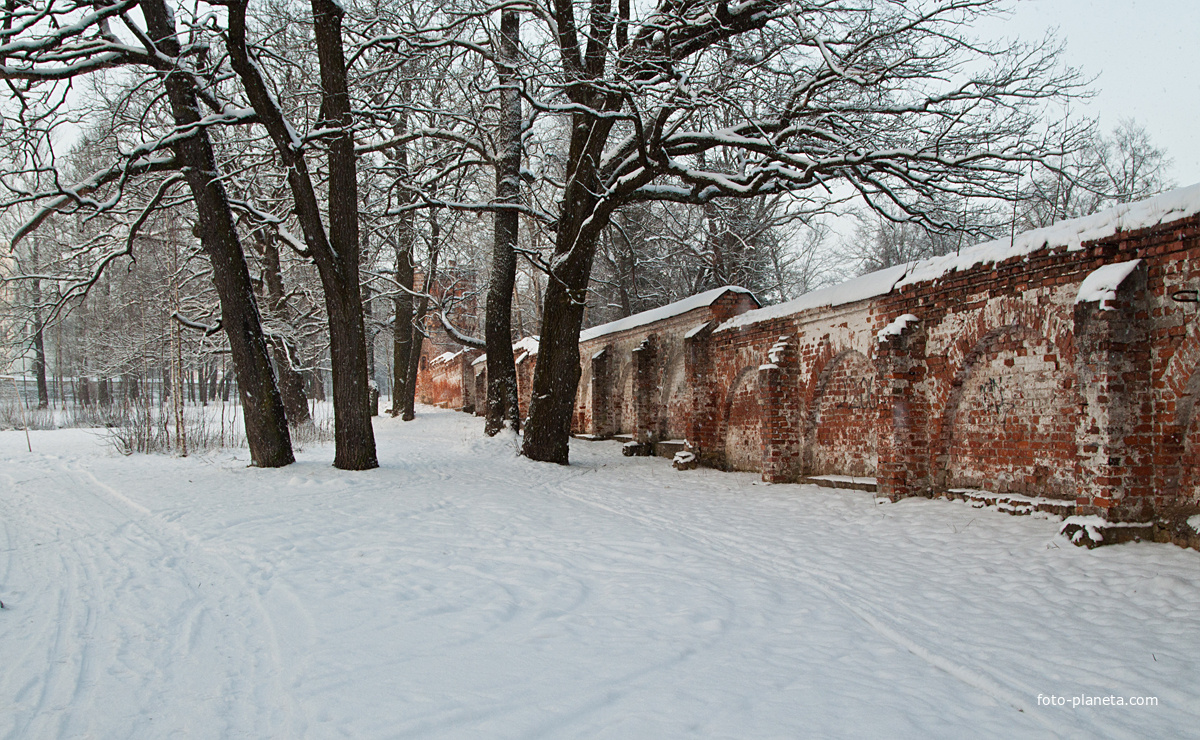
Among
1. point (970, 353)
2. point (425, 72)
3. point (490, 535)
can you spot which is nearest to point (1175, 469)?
point (970, 353)

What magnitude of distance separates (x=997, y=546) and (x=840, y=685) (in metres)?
3.47

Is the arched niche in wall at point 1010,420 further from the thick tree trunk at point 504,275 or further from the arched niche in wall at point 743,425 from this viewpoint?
the thick tree trunk at point 504,275

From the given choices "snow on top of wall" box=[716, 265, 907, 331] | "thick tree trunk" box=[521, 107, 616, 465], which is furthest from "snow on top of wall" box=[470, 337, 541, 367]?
"snow on top of wall" box=[716, 265, 907, 331]

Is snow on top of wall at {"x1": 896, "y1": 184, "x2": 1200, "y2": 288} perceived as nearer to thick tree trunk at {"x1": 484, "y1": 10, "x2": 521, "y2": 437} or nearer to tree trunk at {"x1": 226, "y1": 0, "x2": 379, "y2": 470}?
tree trunk at {"x1": 226, "y1": 0, "x2": 379, "y2": 470}

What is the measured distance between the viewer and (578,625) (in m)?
3.99

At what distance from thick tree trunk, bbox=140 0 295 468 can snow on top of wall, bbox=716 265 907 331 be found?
8222 millimetres

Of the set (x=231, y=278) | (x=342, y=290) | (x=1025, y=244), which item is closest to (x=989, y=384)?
(x=1025, y=244)

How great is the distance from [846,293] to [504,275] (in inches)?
316

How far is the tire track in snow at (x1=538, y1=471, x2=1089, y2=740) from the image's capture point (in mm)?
3156

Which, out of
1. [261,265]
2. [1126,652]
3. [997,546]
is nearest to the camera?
[1126,652]

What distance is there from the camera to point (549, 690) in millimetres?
3090

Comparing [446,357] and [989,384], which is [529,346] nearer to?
[446,357]

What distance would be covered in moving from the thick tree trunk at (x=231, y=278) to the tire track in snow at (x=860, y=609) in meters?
5.73

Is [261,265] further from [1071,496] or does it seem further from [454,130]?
[1071,496]
